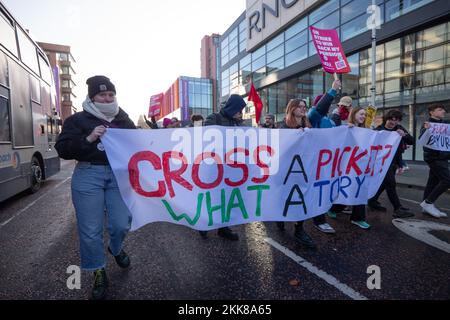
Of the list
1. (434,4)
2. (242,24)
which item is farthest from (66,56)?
(434,4)

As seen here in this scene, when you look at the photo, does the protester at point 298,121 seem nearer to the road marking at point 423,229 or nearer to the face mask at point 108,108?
the road marking at point 423,229

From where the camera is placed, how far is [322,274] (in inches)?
112

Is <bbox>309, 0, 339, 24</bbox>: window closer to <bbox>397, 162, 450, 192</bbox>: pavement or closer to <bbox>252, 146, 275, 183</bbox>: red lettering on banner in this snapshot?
<bbox>397, 162, 450, 192</bbox>: pavement

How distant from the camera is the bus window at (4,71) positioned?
5.55 meters

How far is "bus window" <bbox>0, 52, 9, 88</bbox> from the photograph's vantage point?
555 centimetres

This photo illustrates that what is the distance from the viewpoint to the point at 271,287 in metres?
2.63

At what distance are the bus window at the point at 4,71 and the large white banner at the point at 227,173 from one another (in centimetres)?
458

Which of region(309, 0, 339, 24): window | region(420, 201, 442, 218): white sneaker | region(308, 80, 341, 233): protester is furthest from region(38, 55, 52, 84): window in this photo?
region(309, 0, 339, 24): window

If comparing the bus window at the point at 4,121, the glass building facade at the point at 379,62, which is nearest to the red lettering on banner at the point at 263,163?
the bus window at the point at 4,121

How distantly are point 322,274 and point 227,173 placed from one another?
4.64 feet

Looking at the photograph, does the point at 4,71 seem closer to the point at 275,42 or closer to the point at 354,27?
the point at 354,27

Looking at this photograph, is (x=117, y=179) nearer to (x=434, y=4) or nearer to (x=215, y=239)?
(x=215, y=239)

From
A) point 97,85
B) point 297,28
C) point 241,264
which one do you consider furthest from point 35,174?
point 297,28
